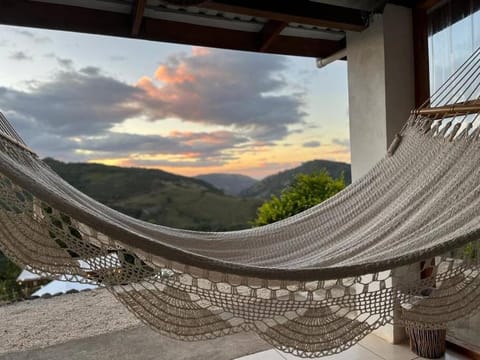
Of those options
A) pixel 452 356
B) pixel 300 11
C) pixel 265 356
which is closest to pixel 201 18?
pixel 300 11

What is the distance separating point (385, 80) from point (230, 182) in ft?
6.28

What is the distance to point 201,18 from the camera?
207 cm

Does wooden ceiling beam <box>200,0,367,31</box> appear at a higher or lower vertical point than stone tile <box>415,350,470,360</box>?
higher

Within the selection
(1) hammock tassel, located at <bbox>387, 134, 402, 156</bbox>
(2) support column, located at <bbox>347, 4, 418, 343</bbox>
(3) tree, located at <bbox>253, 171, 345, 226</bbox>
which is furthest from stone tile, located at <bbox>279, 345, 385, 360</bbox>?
(3) tree, located at <bbox>253, 171, 345, 226</bbox>

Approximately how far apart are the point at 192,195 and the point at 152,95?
1170 millimetres

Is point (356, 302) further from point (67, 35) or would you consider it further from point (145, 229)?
point (67, 35)

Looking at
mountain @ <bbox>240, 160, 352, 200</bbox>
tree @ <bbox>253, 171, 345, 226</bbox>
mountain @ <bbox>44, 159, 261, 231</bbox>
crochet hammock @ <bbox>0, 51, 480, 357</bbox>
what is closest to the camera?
crochet hammock @ <bbox>0, 51, 480, 357</bbox>

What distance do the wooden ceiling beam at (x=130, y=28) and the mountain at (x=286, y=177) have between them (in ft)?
3.91

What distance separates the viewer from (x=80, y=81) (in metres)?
3.51

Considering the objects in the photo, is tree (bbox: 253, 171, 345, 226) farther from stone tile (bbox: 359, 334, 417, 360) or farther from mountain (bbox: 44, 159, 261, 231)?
stone tile (bbox: 359, 334, 417, 360)

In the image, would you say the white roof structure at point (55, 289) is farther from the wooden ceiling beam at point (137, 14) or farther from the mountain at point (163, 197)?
the wooden ceiling beam at point (137, 14)

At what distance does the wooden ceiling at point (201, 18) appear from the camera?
1781 millimetres

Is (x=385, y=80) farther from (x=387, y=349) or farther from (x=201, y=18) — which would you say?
(x=387, y=349)

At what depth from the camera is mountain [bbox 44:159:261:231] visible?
10.0 ft
